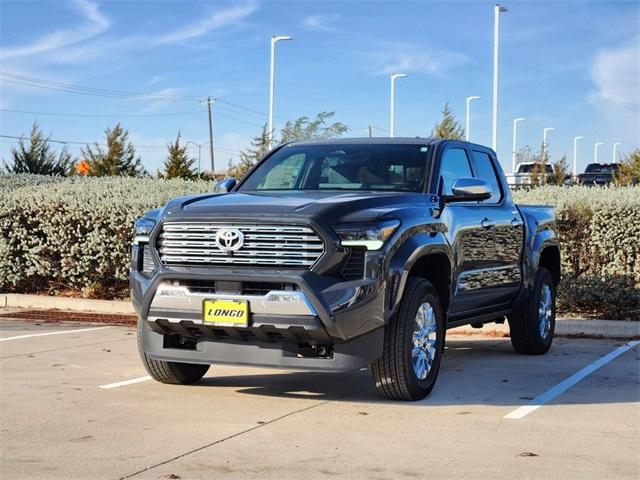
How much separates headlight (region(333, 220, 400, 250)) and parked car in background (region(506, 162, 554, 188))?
24.6m

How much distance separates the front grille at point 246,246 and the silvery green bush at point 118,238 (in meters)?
6.63

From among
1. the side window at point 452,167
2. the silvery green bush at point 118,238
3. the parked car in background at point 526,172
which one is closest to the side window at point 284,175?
the side window at point 452,167

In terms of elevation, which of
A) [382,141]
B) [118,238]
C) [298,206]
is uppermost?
[382,141]

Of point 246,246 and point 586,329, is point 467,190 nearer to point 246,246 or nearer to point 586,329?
point 246,246

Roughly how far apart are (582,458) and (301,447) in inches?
62.8

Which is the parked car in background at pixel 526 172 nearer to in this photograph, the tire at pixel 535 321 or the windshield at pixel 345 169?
the tire at pixel 535 321

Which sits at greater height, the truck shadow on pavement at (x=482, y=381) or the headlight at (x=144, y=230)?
the headlight at (x=144, y=230)

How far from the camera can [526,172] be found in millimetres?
40500

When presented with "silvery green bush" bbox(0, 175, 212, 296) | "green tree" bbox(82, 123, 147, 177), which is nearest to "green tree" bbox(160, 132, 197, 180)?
"green tree" bbox(82, 123, 147, 177)

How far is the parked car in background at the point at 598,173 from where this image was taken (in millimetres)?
39906

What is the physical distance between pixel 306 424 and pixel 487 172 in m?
3.90

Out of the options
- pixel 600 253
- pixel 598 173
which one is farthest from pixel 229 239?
pixel 598 173

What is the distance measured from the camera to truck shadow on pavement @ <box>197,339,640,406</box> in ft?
25.5

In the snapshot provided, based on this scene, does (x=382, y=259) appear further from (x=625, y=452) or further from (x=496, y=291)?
(x=496, y=291)
